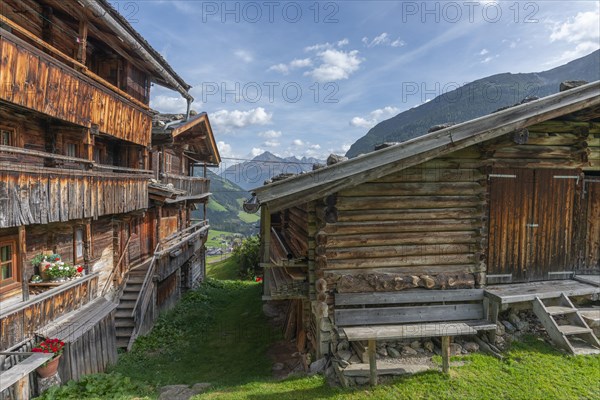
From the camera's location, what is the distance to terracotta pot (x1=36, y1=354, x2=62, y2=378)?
664 centimetres

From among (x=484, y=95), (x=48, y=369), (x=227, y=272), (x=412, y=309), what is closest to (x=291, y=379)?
(x=412, y=309)

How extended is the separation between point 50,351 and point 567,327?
1217cm

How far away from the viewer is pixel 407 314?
7.78 m

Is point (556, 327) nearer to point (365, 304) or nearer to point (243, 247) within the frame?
point (365, 304)

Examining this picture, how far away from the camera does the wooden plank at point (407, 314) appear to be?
7625 millimetres

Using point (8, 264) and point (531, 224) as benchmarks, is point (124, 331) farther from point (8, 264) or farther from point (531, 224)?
point (531, 224)

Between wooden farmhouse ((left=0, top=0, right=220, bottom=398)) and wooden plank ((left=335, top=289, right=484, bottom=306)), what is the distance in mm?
6586

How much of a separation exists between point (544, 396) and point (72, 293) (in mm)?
11796

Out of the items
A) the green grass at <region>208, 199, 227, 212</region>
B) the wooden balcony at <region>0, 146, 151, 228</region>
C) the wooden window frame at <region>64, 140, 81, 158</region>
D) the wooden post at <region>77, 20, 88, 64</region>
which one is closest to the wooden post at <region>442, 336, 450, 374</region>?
the wooden balcony at <region>0, 146, 151, 228</region>

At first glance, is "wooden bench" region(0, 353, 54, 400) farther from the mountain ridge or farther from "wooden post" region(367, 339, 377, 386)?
the mountain ridge

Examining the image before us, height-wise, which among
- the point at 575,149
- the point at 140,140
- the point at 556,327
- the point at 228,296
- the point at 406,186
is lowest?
the point at 228,296

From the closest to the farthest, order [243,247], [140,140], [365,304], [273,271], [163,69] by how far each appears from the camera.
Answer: [365,304] → [273,271] → [140,140] → [163,69] → [243,247]

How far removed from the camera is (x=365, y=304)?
7770mm

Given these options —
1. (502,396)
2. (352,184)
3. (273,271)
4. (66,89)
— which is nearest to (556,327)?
(502,396)
